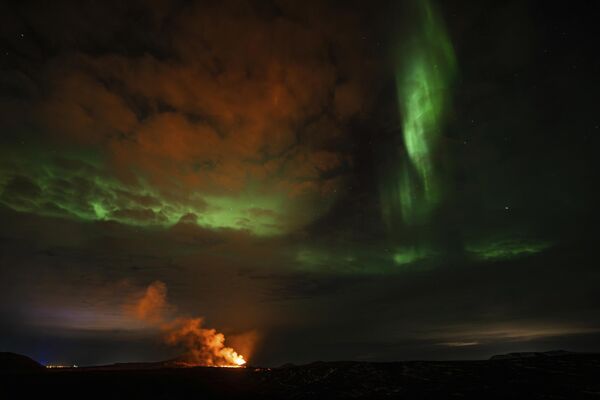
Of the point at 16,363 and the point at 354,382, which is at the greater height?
the point at 16,363

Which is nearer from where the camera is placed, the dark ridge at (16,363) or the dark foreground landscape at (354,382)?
the dark foreground landscape at (354,382)

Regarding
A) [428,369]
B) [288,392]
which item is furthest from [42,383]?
[428,369]

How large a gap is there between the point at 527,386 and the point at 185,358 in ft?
315

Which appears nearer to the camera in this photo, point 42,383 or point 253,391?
point 253,391

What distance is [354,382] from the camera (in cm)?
3116

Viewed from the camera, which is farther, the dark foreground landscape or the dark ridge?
the dark ridge

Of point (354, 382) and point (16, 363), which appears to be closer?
point (354, 382)

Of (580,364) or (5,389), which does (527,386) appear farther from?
(5,389)

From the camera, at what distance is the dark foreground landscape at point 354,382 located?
26.6 meters

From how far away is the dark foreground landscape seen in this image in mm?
26562

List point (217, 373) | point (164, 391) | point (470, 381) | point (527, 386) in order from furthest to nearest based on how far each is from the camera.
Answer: point (217, 373)
point (164, 391)
point (470, 381)
point (527, 386)

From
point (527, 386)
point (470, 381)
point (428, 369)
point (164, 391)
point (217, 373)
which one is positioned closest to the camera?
point (527, 386)

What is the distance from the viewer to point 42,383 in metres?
34.7

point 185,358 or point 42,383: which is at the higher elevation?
point 42,383
